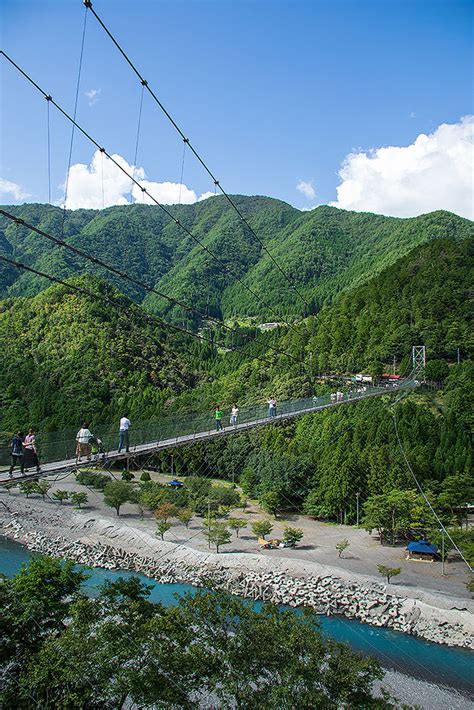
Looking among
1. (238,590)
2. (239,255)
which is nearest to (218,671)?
(238,590)

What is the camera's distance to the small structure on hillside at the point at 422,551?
74.1 ft

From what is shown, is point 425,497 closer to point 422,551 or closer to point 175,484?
point 422,551

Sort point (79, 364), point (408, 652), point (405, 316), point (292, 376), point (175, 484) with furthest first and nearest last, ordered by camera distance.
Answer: point (79, 364) < point (405, 316) < point (292, 376) < point (175, 484) < point (408, 652)

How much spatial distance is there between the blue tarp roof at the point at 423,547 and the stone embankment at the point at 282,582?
370 cm

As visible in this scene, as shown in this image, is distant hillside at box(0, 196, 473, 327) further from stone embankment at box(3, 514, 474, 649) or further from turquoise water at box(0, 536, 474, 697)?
turquoise water at box(0, 536, 474, 697)

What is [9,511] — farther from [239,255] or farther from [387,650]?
[239,255]

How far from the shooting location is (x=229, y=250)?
390 ft

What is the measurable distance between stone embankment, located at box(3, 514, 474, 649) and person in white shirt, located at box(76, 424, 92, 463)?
607cm

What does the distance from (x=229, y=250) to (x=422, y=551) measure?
334 ft

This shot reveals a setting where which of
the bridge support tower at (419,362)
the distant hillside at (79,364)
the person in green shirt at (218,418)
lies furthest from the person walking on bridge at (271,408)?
the distant hillside at (79,364)

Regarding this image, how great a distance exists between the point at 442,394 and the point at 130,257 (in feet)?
316

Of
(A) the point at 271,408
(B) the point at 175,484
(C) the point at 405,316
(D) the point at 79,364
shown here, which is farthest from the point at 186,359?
(A) the point at 271,408

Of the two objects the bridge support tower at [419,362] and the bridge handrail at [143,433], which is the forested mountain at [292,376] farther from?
the bridge support tower at [419,362]

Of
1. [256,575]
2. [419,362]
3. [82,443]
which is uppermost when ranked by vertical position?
[419,362]
